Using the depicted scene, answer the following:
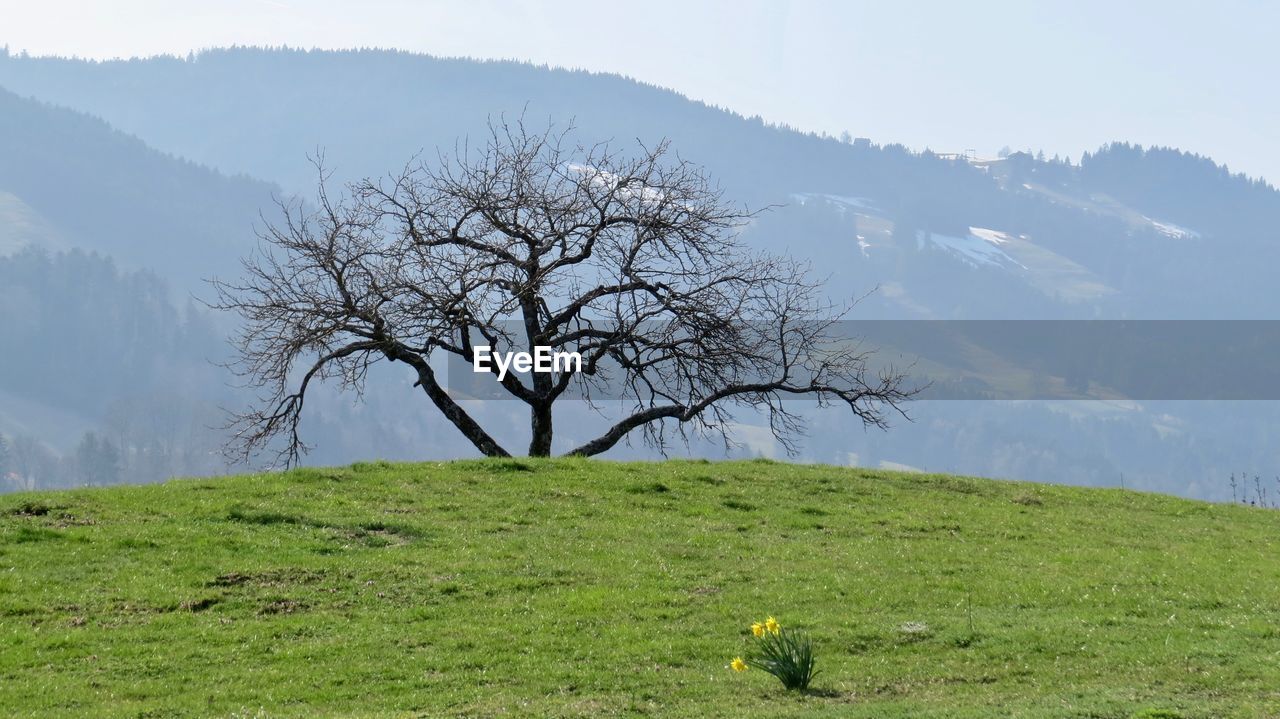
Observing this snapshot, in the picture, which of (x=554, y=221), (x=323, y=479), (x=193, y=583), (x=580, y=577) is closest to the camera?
(x=193, y=583)

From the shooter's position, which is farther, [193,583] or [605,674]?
[193,583]

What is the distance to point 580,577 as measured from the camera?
19.2 metres

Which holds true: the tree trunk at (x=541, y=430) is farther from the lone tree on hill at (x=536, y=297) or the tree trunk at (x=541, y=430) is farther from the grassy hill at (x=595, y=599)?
the grassy hill at (x=595, y=599)

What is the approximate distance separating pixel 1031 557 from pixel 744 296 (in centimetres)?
1316

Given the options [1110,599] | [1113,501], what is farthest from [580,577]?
[1113,501]

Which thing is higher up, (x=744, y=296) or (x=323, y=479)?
(x=744, y=296)

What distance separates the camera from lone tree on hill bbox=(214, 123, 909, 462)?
3052 cm

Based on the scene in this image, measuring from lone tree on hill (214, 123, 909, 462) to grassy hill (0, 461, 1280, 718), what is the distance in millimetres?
4095

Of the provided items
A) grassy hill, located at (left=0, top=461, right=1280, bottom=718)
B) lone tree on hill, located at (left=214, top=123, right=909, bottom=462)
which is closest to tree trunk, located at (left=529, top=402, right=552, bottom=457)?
lone tree on hill, located at (left=214, top=123, right=909, bottom=462)

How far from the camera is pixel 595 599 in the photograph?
1762 centimetres

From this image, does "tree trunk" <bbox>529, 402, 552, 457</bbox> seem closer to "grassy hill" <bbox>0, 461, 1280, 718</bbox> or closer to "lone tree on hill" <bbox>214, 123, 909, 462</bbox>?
"lone tree on hill" <bbox>214, 123, 909, 462</bbox>

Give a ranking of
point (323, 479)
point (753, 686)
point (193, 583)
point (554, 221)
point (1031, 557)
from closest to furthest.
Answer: point (753, 686) < point (193, 583) < point (1031, 557) < point (323, 479) < point (554, 221)

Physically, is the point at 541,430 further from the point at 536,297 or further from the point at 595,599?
the point at 595,599

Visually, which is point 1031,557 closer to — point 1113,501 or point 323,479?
point 1113,501
